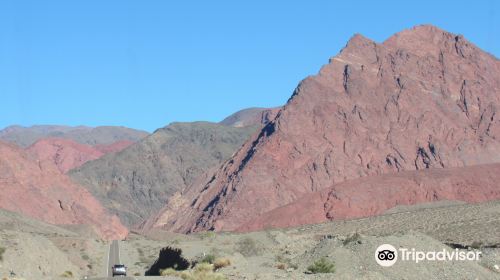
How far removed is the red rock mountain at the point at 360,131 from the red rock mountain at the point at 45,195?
12.3 m

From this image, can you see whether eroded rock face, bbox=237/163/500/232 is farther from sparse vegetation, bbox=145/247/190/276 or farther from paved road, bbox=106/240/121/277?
sparse vegetation, bbox=145/247/190/276

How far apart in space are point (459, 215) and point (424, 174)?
1565 inches

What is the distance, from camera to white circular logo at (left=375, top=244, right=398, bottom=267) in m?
40.0

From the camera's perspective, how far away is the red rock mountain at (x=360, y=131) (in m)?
125

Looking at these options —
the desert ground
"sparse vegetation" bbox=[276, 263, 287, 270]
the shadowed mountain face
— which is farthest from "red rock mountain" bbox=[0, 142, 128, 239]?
"sparse vegetation" bbox=[276, 263, 287, 270]

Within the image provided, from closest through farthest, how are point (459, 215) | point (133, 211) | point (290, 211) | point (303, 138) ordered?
point (459, 215), point (290, 211), point (303, 138), point (133, 211)

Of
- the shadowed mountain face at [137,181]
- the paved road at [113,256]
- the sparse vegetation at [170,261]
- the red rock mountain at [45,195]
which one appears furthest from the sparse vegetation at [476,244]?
the shadowed mountain face at [137,181]

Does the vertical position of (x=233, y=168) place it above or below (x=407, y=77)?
below

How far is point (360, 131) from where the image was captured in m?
130

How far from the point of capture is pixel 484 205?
3231 inches

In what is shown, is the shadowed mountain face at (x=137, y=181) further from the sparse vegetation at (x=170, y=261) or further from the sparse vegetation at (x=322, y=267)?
the sparse vegetation at (x=322, y=267)

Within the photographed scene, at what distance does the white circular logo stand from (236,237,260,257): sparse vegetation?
2068 cm

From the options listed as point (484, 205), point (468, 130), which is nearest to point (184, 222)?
point (468, 130)

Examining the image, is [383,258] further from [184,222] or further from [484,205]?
[184,222]
